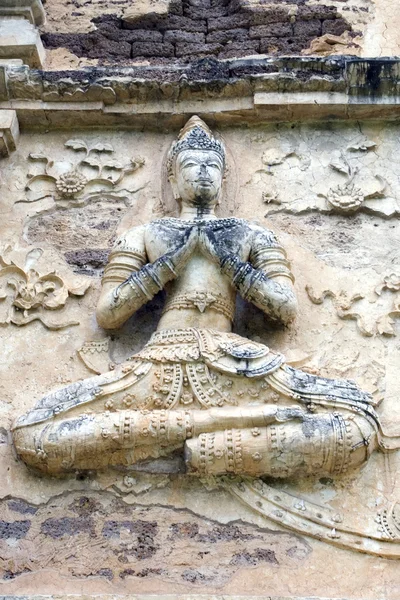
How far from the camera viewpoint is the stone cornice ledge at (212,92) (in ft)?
22.2

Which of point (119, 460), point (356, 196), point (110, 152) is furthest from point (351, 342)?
point (110, 152)

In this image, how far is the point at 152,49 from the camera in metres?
7.52

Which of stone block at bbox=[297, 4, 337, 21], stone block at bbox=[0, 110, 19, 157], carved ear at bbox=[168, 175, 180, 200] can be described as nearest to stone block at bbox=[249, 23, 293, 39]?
stone block at bbox=[297, 4, 337, 21]

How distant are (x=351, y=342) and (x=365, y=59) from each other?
1794mm

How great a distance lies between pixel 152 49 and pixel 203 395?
291 centimetres

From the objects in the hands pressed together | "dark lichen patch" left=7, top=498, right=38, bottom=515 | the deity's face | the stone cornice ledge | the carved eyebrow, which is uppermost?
the stone cornice ledge

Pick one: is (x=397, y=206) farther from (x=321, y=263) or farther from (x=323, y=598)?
(x=323, y=598)

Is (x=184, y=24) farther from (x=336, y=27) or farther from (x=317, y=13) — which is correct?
(x=336, y=27)

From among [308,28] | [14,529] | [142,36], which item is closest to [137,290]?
[14,529]

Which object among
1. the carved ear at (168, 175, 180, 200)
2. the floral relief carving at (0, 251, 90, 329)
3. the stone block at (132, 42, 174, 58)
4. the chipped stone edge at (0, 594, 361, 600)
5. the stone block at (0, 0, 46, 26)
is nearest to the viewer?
the chipped stone edge at (0, 594, 361, 600)

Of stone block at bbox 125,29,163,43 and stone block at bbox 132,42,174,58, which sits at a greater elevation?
stone block at bbox 125,29,163,43

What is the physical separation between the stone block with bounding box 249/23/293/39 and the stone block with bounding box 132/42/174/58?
553 millimetres

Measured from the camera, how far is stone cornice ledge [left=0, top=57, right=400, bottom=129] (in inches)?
266

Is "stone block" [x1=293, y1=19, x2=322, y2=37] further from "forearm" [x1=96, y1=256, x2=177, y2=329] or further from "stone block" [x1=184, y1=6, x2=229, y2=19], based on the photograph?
"forearm" [x1=96, y1=256, x2=177, y2=329]
